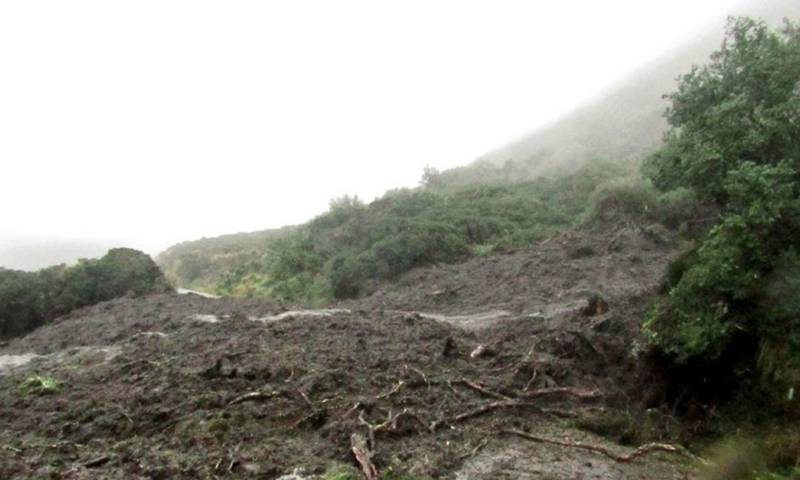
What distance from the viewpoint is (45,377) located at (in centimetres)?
1269

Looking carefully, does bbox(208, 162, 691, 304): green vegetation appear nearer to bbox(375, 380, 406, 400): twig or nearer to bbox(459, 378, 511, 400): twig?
bbox(459, 378, 511, 400): twig

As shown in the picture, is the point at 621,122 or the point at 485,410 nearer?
the point at 485,410

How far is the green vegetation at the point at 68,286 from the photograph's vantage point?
2419 centimetres

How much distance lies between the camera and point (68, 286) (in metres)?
25.1

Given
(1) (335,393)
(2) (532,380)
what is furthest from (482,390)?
(1) (335,393)

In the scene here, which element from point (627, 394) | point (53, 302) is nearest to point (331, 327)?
point (627, 394)

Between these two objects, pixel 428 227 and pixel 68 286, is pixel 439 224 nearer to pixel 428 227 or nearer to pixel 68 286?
pixel 428 227

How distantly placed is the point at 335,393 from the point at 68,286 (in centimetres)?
1863

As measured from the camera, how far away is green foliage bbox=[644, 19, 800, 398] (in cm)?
855

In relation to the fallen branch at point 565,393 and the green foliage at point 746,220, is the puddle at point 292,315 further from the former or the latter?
the green foliage at point 746,220

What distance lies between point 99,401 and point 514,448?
6058mm

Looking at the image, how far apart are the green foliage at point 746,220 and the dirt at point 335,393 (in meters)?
1.49

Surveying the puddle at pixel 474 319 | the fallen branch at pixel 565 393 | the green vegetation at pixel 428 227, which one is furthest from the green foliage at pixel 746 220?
the green vegetation at pixel 428 227

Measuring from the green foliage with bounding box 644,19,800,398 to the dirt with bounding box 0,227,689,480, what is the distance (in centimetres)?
149
